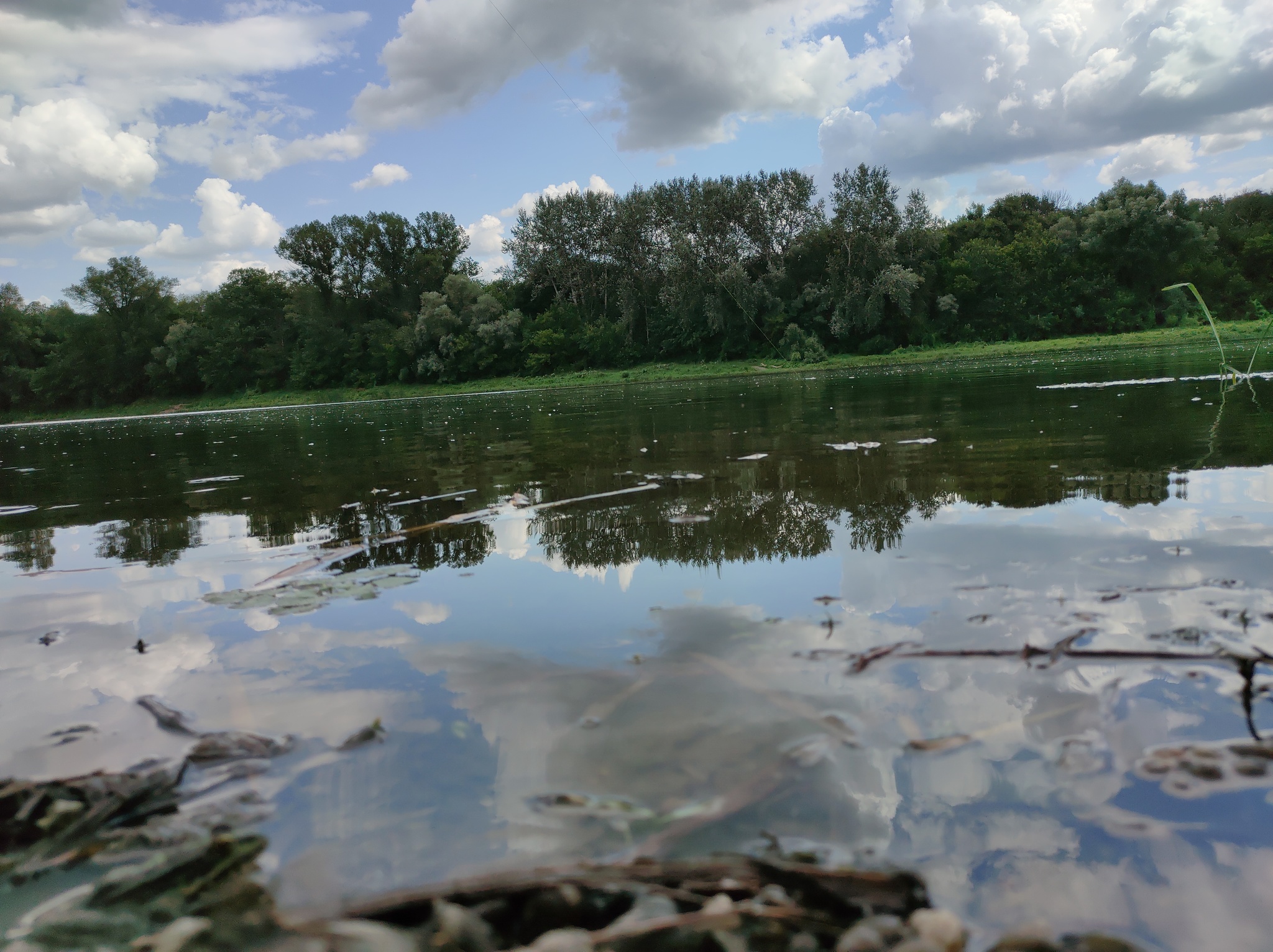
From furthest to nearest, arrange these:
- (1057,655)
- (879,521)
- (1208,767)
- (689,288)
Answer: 1. (689,288)
2. (879,521)
3. (1057,655)
4. (1208,767)

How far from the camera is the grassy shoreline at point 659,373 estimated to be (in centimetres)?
3728

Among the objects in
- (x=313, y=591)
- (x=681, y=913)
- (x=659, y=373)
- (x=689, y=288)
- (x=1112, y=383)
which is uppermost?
(x=689, y=288)

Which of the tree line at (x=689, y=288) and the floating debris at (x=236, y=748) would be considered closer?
the floating debris at (x=236, y=748)

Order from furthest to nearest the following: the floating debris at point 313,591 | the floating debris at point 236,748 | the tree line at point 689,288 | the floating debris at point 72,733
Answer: the tree line at point 689,288 → the floating debris at point 313,591 → the floating debris at point 72,733 → the floating debris at point 236,748

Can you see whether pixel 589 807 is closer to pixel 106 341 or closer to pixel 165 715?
pixel 165 715

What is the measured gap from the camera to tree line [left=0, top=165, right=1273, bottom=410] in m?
47.0

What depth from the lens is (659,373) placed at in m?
45.8

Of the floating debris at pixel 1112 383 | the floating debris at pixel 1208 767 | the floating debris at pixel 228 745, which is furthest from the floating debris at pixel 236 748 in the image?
the floating debris at pixel 1112 383

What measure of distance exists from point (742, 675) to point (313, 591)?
7.38 feet

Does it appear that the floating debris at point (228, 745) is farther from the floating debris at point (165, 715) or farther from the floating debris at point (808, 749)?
the floating debris at point (808, 749)

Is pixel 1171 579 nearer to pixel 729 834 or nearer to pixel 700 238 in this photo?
pixel 729 834

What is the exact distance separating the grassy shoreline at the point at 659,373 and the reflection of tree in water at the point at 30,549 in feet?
111

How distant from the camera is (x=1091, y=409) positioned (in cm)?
917

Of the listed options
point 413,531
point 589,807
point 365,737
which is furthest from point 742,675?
point 413,531
